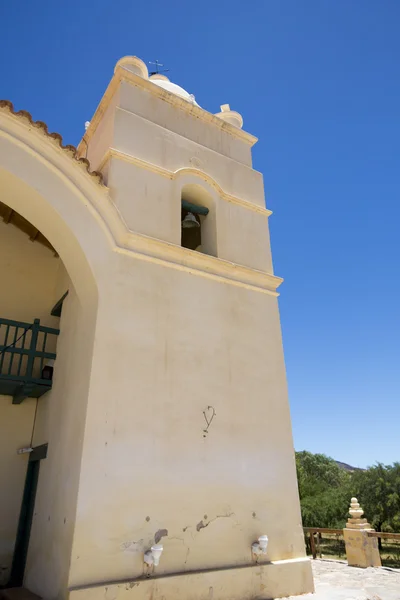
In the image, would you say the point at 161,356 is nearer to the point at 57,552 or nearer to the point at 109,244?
the point at 109,244

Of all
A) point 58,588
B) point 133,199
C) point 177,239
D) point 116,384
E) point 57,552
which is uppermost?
point 133,199

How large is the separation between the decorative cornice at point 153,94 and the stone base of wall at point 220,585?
8195 millimetres

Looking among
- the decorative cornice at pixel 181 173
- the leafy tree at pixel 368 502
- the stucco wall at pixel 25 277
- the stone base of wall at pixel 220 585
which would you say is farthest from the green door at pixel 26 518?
the leafy tree at pixel 368 502

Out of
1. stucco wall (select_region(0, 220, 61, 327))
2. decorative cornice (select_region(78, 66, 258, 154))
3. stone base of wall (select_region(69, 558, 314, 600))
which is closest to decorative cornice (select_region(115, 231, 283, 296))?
stucco wall (select_region(0, 220, 61, 327))

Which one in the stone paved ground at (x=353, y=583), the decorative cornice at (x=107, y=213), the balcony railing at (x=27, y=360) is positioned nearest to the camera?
the stone paved ground at (x=353, y=583)

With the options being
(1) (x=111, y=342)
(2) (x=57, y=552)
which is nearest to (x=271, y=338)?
(1) (x=111, y=342)

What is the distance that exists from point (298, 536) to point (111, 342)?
4.27 m

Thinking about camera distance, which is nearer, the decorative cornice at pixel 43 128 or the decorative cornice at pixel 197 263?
the decorative cornice at pixel 43 128

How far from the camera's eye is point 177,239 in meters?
7.55

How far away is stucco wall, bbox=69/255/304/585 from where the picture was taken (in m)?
5.26

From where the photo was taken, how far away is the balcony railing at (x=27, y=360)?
7473mm

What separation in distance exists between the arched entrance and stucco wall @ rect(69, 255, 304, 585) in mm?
307

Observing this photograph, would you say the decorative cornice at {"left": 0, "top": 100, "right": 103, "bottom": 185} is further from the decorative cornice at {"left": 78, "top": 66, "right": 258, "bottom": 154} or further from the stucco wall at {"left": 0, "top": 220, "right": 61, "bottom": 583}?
the stucco wall at {"left": 0, "top": 220, "right": 61, "bottom": 583}

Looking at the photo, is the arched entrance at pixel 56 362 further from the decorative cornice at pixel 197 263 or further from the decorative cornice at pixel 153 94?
the decorative cornice at pixel 153 94
